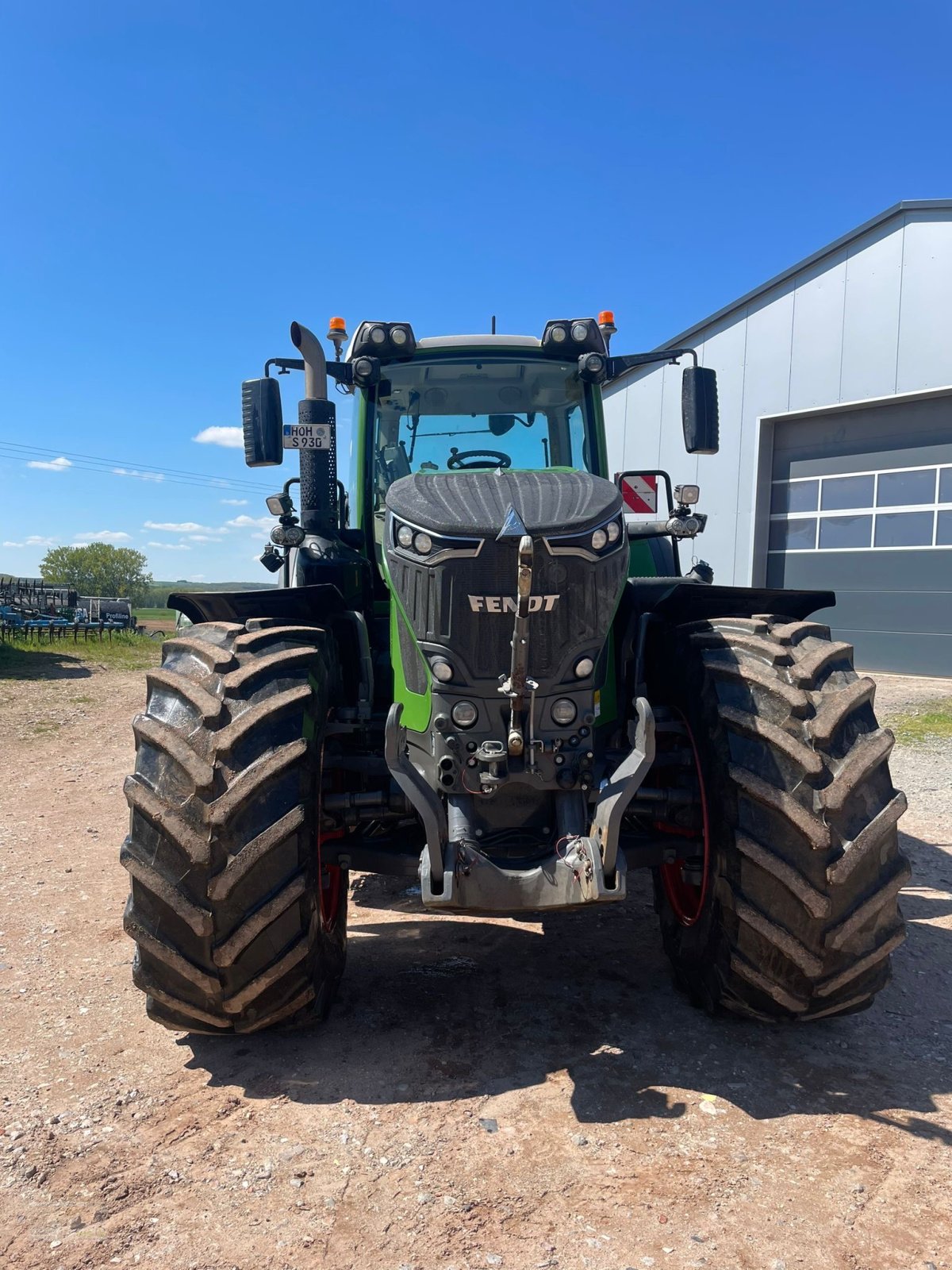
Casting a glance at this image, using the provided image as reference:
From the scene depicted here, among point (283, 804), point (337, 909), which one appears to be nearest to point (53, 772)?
point (337, 909)

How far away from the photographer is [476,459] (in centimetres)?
425

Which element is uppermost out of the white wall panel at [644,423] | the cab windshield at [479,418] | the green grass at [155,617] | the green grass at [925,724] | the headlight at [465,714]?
the white wall panel at [644,423]

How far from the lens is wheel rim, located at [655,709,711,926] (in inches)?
124

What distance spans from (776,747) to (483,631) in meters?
1.01

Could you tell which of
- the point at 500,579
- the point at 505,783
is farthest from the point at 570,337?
the point at 505,783

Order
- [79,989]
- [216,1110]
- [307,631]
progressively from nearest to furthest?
[216,1110]
[307,631]
[79,989]


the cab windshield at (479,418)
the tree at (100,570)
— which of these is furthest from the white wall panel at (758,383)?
the tree at (100,570)

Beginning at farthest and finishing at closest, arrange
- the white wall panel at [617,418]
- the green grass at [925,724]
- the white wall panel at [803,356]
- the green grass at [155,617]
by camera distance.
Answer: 1. the green grass at [155,617]
2. the white wall panel at [617,418]
3. the white wall panel at [803,356]
4. the green grass at [925,724]

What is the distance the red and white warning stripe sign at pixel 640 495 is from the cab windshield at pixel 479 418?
0.90 metres

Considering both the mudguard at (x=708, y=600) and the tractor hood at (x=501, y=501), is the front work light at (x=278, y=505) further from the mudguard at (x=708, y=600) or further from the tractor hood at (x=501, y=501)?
the mudguard at (x=708, y=600)

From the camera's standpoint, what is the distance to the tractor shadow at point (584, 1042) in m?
2.80

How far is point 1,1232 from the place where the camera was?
219 cm

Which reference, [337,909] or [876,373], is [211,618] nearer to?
[337,909]

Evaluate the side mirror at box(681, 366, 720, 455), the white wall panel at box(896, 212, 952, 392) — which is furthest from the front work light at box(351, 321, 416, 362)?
the white wall panel at box(896, 212, 952, 392)
